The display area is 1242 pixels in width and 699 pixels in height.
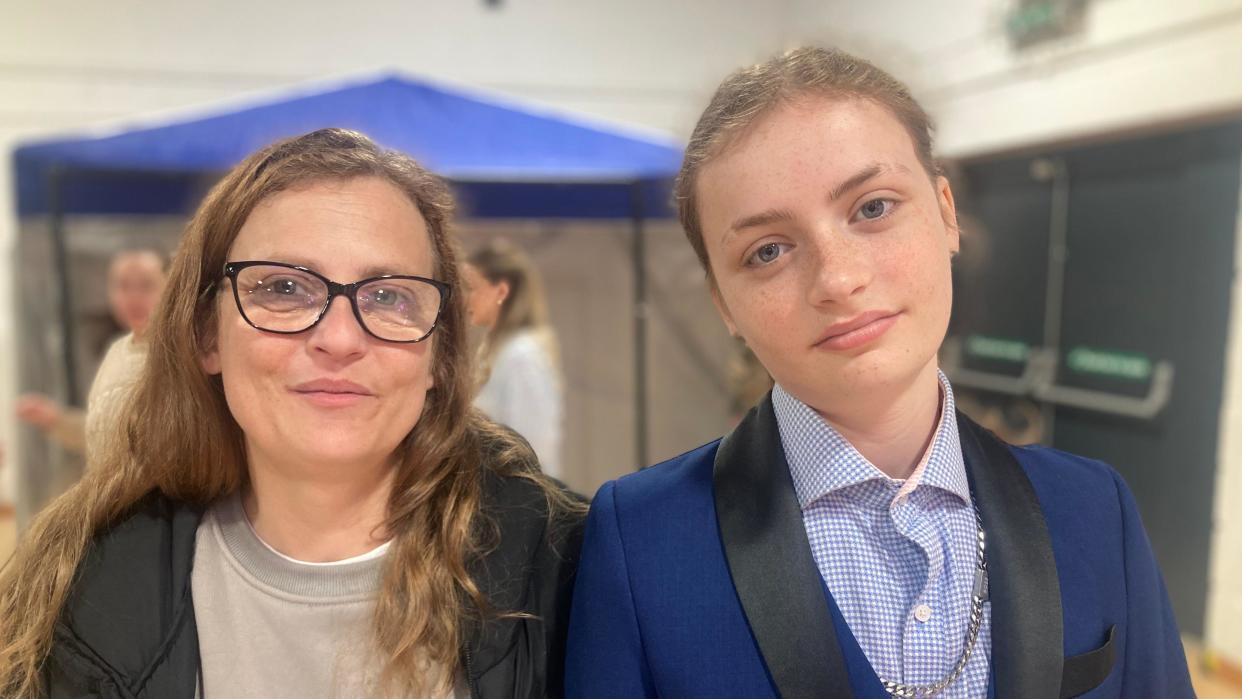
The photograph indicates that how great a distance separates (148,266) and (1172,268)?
4109mm

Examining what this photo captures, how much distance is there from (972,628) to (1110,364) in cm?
388

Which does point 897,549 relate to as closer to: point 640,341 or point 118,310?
point 640,341

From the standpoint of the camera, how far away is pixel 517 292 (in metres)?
3.09

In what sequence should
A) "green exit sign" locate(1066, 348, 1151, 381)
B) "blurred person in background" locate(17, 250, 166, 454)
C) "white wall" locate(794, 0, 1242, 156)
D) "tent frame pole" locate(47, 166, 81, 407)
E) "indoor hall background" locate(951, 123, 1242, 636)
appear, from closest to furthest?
"blurred person in background" locate(17, 250, 166, 454), "tent frame pole" locate(47, 166, 81, 407), "white wall" locate(794, 0, 1242, 156), "indoor hall background" locate(951, 123, 1242, 636), "green exit sign" locate(1066, 348, 1151, 381)

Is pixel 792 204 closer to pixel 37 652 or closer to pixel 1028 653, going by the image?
pixel 1028 653

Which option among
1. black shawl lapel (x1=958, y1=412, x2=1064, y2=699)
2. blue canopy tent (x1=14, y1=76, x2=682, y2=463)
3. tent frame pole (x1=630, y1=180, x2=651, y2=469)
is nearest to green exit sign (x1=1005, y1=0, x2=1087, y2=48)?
blue canopy tent (x1=14, y1=76, x2=682, y2=463)

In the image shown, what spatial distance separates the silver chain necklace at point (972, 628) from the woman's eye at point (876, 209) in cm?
34

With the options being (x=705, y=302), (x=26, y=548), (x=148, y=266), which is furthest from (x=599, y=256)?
(x=26, y=548)

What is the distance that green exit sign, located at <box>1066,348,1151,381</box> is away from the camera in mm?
4000

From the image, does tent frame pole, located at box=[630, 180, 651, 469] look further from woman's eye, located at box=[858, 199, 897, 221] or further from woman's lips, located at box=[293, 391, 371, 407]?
woman's eye, located at box=[858, 199, 897, 221]

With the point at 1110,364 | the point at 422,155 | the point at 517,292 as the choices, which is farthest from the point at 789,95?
the point at 1110,364

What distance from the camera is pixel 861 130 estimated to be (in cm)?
86

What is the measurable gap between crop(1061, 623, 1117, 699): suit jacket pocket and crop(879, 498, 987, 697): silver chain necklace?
9cm

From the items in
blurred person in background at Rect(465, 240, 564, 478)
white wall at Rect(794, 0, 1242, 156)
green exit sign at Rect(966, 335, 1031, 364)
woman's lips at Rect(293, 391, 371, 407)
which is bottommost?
green exit sign at Rect(966, 335, 1031, 364)
